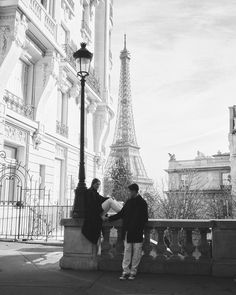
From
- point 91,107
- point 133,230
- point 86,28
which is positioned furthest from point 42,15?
point 133,230

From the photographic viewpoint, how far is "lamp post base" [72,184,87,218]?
7281 millimetres

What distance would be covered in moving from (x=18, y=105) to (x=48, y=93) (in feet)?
7.71

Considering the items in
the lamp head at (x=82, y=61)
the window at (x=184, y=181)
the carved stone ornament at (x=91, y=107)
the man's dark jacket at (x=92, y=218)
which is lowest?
the man's dark jacket at (x=92, y=218)

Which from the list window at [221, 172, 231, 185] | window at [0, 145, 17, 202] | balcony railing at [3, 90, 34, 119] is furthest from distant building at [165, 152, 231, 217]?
window at [0, 145, 17, 202]

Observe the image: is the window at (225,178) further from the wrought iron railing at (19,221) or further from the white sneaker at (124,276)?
the white sneaker at (124,276)

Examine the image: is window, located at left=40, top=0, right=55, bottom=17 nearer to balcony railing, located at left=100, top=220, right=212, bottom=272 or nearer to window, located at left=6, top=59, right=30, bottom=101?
window, located at left=6, top=59, right=30, bottom=101

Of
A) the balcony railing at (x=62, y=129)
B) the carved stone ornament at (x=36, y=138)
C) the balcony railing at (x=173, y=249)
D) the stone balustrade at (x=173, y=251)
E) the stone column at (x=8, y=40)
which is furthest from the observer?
the balcony railing at (x=62, y=129)

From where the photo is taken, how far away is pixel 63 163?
66.2 ft

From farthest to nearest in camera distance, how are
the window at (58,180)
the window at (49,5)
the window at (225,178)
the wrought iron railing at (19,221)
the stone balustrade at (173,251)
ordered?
the window at (225,178), the window at (58,180), the window at (49,5), the wrought iron railing at (19,221), the stone balustrade at (173,251)

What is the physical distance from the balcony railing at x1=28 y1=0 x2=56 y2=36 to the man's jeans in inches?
456

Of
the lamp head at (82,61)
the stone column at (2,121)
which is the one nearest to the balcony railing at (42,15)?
the stone column at (2,121)

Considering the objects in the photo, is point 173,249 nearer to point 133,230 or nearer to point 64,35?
point 133,230

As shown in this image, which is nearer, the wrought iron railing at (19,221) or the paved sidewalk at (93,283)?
the paved sidewalk at (93,283)

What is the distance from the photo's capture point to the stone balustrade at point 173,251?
21.6ft
